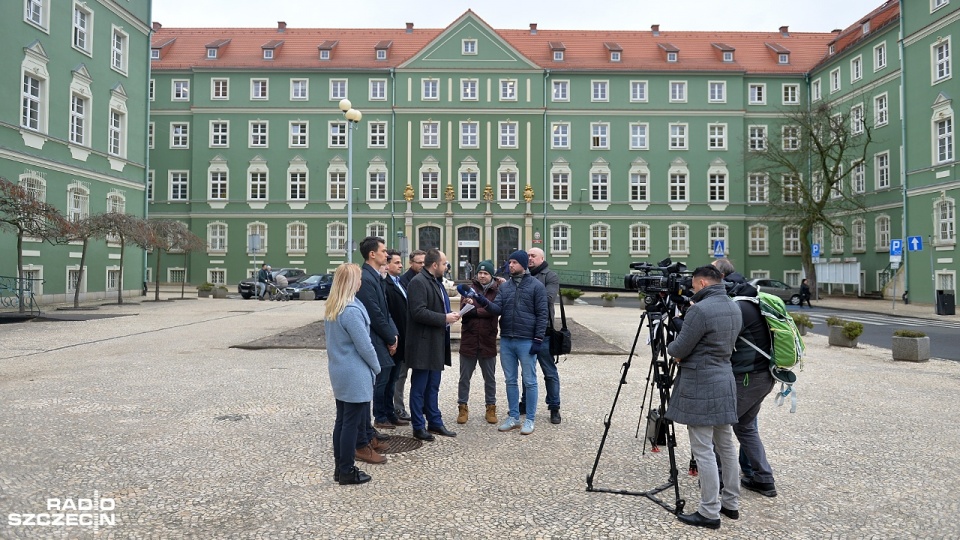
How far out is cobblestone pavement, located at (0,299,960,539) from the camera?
4223 mm

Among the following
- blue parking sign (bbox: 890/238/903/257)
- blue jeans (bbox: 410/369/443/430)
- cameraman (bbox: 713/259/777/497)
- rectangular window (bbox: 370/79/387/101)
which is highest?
rectangular window (bbox: 370/79/387/101)

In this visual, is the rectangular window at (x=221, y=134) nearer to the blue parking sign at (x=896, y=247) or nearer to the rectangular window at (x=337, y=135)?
the rectangular window at (x=337, y=135)

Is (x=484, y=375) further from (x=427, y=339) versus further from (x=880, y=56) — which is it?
(x=880, y=56)

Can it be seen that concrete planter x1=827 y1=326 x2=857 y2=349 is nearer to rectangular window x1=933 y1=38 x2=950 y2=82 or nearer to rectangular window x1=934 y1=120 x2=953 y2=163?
rectangular window x1=934 y1=120 x2=953 y2=163

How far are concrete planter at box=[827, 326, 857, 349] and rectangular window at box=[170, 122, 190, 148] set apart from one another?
1764 inches

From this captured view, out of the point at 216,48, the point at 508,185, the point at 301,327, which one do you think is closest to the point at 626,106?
the point at 508,185

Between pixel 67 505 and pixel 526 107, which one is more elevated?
pixel 526 107

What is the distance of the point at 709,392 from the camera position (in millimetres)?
4305

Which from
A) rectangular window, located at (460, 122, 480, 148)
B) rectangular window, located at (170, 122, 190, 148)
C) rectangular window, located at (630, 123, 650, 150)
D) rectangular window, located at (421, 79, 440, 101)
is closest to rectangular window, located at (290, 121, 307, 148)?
rectangular window, located at (170, 122, 190, 148)

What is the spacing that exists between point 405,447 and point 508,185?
133ft

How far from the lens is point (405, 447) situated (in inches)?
237

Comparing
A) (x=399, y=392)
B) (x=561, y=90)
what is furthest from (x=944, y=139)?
(x=399, y=392)

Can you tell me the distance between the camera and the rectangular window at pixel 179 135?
152 feet

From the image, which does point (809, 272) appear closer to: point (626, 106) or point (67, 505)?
point (626, 106)
